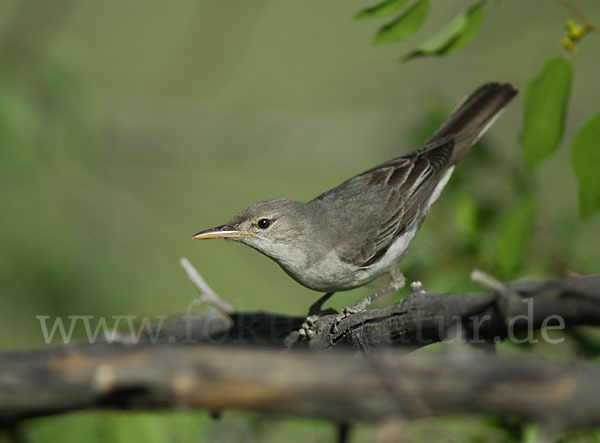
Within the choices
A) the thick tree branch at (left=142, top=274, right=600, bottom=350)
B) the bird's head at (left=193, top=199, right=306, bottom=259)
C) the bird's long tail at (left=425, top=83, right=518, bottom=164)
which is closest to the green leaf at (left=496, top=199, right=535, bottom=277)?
the thick tree branch at (left=142, top=274, right=600, bottom=350)

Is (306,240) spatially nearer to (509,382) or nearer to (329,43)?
(509,382)

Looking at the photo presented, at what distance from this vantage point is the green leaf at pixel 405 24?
2436 mm

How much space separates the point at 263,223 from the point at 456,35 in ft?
6.91

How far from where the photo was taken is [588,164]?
223cm

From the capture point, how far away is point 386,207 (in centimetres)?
463

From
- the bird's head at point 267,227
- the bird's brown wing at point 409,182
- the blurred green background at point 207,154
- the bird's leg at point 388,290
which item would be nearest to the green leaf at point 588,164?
the blurred green background at point 207,154

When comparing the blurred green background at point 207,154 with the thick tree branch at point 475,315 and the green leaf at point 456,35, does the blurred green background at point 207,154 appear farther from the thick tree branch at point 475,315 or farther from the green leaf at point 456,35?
the green leaf at point 456,35

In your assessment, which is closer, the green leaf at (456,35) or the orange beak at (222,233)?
the green leaf at (456,35)

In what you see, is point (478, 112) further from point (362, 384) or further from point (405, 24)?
point (362, 384)

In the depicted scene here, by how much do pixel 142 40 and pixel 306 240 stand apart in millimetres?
8923

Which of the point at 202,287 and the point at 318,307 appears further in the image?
the point at 318,307

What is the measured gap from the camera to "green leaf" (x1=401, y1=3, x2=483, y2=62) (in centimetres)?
237

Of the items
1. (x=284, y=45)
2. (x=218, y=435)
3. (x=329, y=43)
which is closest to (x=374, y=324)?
(x=218, y=435)

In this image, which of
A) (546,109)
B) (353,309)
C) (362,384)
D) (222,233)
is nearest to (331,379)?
(362,384)
